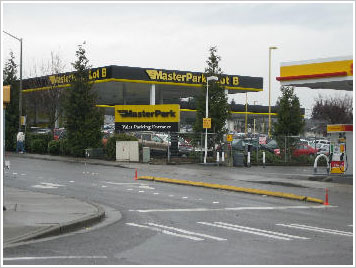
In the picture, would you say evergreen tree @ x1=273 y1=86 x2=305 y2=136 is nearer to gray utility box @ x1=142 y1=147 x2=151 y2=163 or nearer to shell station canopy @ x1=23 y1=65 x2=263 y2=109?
shell station canopy @ x1=23 y1=65 x2=263 y2=109

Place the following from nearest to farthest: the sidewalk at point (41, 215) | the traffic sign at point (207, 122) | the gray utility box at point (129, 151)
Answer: the sidewalk at point (41, 215) → the traffic sign at point (207, 122) → the gray utility box at point (129, 151)

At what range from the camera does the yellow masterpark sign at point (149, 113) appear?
39625mm

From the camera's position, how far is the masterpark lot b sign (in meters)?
39.6

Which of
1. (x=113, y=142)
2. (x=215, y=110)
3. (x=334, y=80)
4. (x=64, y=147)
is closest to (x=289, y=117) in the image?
(x=215, y=110)

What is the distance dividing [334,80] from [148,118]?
16484 millimetres

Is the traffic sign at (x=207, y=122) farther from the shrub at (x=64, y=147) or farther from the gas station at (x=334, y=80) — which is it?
the shrub at (x=64, y=147)

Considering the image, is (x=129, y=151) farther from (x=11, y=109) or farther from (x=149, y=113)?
(x=11, y=109)

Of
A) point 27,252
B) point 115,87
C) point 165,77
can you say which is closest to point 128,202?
point 27,252

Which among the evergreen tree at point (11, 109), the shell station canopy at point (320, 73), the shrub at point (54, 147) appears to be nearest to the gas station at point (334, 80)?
the shell station canopy at point (320, 73)

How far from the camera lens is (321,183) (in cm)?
2553

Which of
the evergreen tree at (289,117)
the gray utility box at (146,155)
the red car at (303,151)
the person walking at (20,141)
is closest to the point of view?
the gray utility box at (146,155)

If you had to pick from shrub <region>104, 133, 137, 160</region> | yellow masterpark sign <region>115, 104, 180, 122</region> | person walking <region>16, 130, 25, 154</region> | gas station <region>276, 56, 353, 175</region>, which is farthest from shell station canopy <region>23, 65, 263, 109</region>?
gas station <region>276, 56, 353, 175</region>

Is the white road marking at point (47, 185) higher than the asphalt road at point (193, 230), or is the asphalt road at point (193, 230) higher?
the white road marking at point (47, 185)

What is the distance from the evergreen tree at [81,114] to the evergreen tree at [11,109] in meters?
8.78
